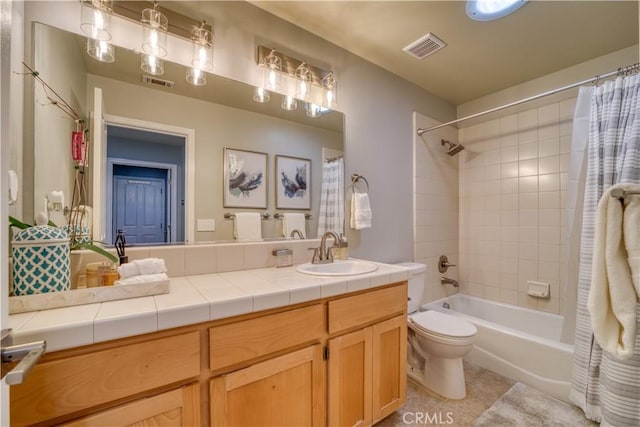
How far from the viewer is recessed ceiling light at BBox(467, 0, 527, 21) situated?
154cm

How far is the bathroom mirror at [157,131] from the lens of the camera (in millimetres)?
1073

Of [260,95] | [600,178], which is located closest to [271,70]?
[260,95]

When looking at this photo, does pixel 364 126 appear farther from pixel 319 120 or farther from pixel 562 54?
pixel 562 54

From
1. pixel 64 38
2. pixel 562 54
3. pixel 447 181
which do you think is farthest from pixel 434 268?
pixel 64 38

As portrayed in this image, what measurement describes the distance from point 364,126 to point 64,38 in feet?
5.63

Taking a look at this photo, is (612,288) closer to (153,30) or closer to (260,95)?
(260,95)

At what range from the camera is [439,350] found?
1718 mm

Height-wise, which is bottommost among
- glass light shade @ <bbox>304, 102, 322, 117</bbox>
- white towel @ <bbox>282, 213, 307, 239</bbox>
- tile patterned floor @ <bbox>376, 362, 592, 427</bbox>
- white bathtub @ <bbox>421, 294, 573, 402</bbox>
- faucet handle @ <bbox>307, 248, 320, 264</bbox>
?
tile patterned floor @ <bbox>376, 362, 592, 427</bbox>

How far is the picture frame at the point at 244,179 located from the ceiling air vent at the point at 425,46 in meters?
1.34

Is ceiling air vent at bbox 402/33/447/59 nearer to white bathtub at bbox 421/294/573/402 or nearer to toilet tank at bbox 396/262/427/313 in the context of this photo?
toilet tank at bbox 396/262/427/313

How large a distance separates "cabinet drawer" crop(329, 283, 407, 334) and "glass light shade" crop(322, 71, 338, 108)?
4.23 ft

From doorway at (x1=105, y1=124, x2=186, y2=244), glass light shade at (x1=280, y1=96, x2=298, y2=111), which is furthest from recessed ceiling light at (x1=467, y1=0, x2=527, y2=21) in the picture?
doorway at (x1=105, y1=124, x2=186, y2=244)

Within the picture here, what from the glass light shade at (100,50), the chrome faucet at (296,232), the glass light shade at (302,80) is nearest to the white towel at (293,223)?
the chrome faucet at (296,232)

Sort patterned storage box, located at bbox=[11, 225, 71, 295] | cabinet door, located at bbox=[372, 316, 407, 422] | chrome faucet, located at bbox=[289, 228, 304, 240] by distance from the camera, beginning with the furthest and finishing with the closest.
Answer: chrome faucet, located at bbox=[289, 228, 304, 240] < cabinet door, located at bbox=[372, 316, 407, 422] < patterned storage box, located at bbox=[11, 225, 71, 295]
